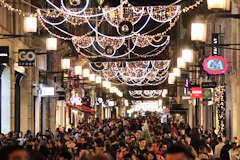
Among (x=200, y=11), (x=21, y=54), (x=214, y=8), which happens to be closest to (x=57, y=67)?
(x=200, y=11)

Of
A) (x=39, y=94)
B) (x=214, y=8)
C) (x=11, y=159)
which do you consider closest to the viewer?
(x=11, y=159)

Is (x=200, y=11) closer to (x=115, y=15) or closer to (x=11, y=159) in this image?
(x=115, y=15)

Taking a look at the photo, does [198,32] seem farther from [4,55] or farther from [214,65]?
[4,55]

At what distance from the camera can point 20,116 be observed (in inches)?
1318

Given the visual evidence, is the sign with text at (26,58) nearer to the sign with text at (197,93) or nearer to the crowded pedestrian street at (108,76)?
→ the crowded pedestrian street at (108,76)

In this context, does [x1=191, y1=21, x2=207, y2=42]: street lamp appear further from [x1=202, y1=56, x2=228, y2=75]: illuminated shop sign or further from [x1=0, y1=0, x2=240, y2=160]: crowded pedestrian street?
[x1=202, y1=56, x2=228, y2=75]: illuminated shop sign

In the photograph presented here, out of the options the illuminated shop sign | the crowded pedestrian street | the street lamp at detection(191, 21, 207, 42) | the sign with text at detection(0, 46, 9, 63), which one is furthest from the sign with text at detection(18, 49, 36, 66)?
the street lamp at detection(191, 21, 207, 42)

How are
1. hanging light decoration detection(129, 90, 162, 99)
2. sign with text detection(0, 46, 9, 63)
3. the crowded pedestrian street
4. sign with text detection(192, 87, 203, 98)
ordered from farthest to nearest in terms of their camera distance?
hanging light decoration detection(129, 90, 162, 99) < sign with text detection(192, 87, 203, 98) < sign with text detection(0, 46, 9, 63) < the crowded pedestrian street

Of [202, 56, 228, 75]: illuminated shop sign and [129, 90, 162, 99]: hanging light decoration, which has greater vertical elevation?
[202, 56, 228, 75]: illuminated shop sign

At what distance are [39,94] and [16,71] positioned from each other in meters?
7.04

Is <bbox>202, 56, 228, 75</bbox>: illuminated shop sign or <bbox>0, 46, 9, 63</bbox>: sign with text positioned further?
<bbox>202, 56, 228, 75</bbox>: illuminated shop sign

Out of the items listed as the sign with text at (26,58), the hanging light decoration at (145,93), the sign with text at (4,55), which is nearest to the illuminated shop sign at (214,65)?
the sign with text at (26,58)

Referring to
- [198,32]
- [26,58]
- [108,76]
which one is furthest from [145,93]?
[198,32]

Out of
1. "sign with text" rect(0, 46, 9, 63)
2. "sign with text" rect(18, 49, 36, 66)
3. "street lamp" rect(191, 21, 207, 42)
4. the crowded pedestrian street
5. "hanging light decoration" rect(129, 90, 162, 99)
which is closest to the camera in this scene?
the crowded pedestrian street
